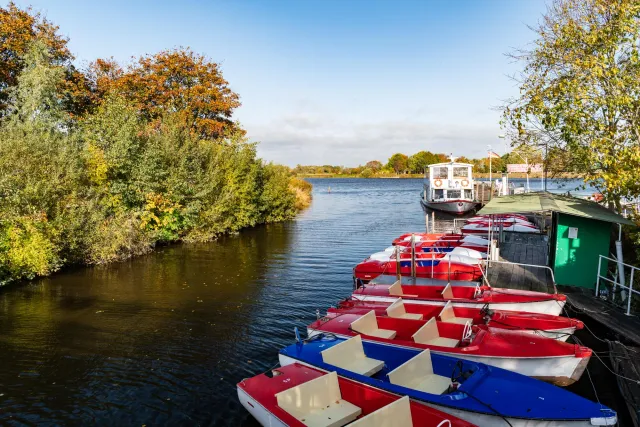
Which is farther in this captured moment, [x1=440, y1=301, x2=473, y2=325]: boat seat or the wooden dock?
the wooden dock

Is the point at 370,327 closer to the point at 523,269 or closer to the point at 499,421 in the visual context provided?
the point at 499,421

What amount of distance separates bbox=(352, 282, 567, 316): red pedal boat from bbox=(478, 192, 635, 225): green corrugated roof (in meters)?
2.64

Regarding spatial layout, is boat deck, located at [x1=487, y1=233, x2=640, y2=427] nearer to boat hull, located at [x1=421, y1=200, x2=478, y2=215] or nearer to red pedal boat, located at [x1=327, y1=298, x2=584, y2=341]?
red pedal boat, located at [x1=327, y1=298, x2=584, y2=341]

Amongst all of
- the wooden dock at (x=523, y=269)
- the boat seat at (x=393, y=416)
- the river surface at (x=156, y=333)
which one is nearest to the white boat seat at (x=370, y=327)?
the river surface at (x=156, y=333)

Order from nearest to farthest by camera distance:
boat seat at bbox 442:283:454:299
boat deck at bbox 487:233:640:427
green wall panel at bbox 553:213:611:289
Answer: boat deck at bbox 487:233:640:427, boat seat at bbox 442:283:454:299, green wall panel at bbox 553:213:611:289

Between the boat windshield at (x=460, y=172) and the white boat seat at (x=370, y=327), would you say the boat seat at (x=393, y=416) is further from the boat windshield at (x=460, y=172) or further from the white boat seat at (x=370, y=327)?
the boat windshield at (x=460, y=172)

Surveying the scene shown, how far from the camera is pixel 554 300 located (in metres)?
11.0

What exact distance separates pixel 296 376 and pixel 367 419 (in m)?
2.26

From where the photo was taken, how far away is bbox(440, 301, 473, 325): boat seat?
11.1m

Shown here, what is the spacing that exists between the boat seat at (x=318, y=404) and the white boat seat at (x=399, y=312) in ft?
13.5

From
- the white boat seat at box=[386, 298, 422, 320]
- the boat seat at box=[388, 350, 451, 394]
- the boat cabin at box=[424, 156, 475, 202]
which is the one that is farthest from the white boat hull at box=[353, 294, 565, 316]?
the boat cabin at box=[424, 156, 475, 202]

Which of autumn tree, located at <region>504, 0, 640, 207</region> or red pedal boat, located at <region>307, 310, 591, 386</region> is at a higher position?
autumn tree, located at <region>504, 0, 640, 207</region>

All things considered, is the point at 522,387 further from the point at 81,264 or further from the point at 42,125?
the point at 42,125

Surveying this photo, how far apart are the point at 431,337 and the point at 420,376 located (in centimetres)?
210
